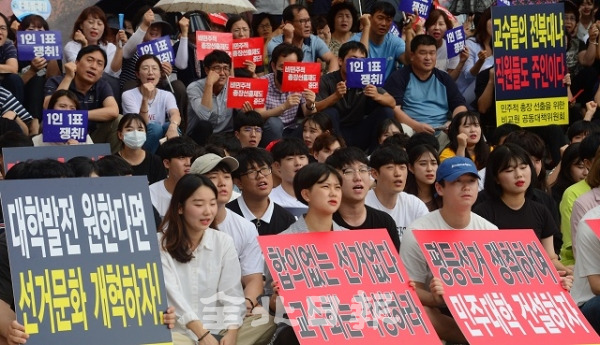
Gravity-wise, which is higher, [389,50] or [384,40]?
[384,40]

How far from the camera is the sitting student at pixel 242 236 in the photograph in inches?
329

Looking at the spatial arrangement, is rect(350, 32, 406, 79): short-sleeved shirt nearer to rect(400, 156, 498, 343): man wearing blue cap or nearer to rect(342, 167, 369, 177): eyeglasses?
rect(342, 167, 369, 177): eyeglasses

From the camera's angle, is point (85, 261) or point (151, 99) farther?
point (151, 99)

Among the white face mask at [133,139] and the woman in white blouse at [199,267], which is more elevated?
the white face mask at [133,139]

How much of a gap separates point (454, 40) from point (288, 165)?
13.9 feet

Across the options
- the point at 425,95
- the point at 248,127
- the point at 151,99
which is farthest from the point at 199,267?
the point at 425,95

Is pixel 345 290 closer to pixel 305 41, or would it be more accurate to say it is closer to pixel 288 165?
pixel 288 165

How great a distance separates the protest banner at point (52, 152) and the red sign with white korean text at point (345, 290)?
2.84m

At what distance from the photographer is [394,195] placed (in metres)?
9.91

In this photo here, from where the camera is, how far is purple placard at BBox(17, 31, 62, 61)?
1255 cm

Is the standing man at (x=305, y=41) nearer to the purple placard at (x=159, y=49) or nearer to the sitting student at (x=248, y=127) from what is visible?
the purple placard at (x=159, y=49)

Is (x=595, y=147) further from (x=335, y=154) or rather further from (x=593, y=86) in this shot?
(x=593, y=86)

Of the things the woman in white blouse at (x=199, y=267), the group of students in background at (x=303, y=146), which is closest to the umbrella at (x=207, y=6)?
the group of students in background at (x=303, y=146)

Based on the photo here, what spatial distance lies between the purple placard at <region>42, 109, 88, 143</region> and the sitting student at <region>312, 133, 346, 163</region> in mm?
1918
